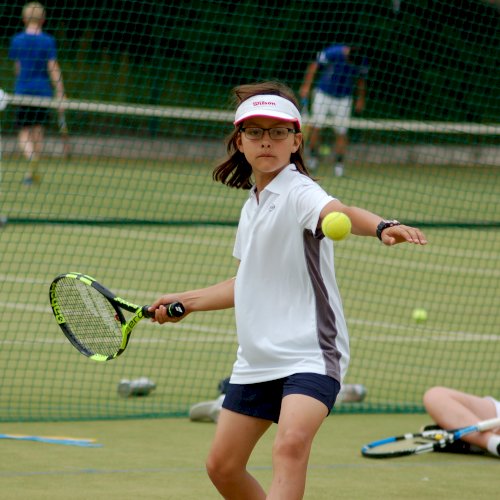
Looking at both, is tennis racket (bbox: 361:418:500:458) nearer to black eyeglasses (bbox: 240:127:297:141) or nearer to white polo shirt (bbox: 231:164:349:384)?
white polo shirt (bbox: 231:164:349:384)

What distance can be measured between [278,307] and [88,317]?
2.88 feet

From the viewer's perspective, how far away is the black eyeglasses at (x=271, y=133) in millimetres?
4008

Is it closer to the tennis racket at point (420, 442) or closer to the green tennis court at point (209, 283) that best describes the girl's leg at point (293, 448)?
the green tennis court at point (209, 283)

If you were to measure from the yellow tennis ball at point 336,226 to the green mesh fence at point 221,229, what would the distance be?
4.35 feet

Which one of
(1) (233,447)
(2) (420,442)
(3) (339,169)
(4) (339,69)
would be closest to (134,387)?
(2) (420,442)

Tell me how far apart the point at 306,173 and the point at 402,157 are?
10.9 m

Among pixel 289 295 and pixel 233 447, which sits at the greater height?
pixel 289 295

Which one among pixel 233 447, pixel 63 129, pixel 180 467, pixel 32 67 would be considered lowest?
pixel 180 467

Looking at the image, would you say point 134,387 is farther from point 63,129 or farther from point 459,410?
point 63,129

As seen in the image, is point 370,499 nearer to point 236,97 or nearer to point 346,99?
point 236,97

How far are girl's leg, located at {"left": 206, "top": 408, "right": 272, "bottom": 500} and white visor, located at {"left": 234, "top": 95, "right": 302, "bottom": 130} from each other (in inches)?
37.9

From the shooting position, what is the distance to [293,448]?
3.67 metres

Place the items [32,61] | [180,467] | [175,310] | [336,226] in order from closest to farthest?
[336,226]
[175,310]
[180,467]
[32,61]

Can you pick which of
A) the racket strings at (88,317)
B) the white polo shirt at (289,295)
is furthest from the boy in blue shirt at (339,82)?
the white polo shirt at (289,295)
